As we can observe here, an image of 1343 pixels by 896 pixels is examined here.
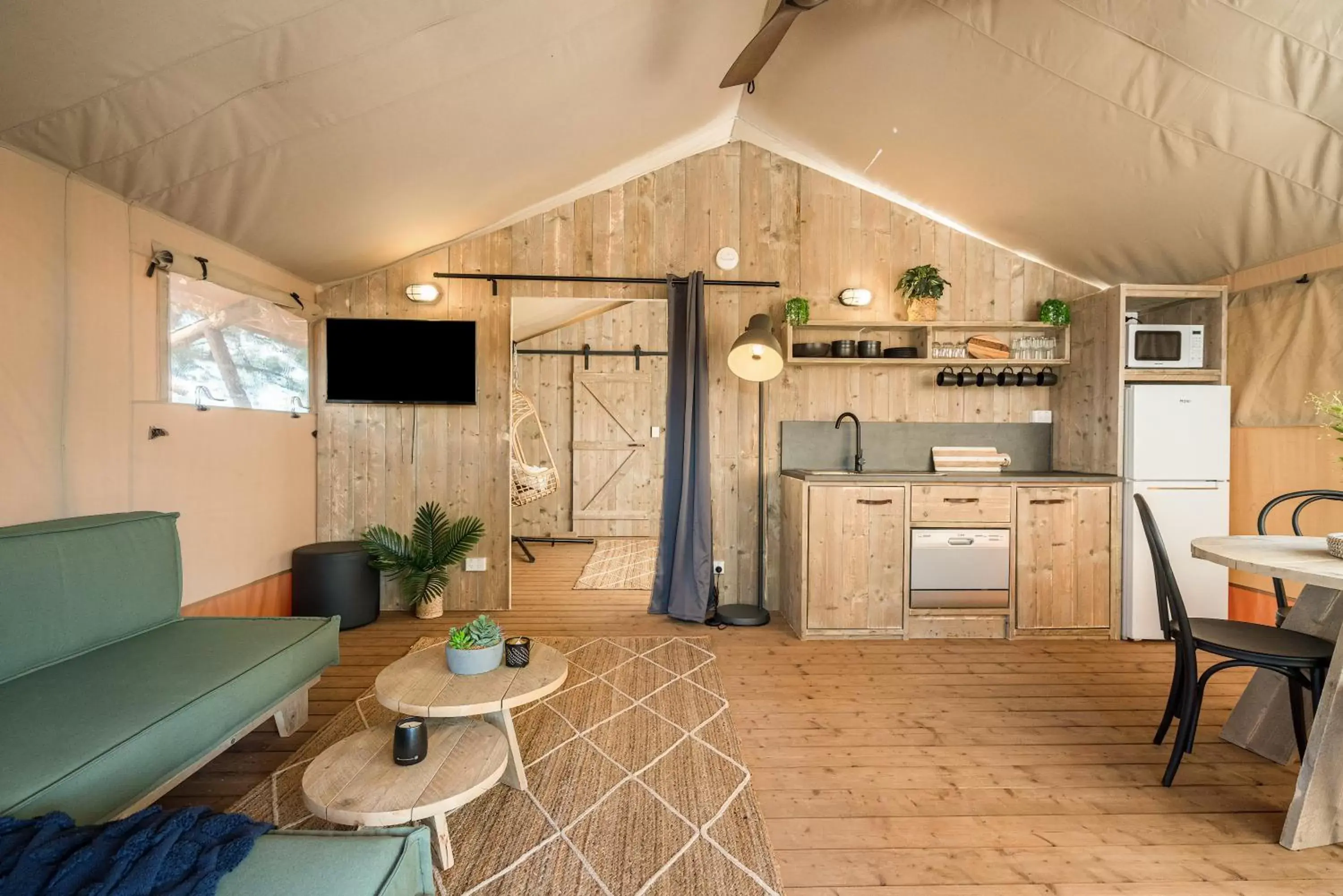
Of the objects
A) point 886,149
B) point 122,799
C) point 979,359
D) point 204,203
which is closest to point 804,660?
point 979,359

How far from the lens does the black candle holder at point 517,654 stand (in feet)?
6.59

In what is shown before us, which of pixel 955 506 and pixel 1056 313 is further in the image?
pixel 1056 313

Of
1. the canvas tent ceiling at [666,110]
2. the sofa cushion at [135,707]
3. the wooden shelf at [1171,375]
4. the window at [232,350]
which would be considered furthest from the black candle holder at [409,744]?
the wooden shelf at [1171,375]

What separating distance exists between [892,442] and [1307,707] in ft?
7.51

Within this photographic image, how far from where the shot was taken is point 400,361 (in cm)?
394

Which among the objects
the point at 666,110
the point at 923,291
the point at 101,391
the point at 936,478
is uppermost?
the point at 666,110

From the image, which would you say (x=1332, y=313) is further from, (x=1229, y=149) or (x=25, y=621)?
(x=25, y=621)

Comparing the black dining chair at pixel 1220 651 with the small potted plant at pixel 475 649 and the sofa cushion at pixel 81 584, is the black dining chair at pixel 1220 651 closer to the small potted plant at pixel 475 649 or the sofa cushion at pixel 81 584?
the small potted plant at pixel 475 649

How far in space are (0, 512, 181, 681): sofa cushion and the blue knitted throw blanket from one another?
102cm

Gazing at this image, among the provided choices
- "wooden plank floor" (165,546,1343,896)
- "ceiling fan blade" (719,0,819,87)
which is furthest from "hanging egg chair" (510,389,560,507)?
"ceiling fan blade" (719,0,819,87)

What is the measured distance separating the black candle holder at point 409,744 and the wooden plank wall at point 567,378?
5511 mm

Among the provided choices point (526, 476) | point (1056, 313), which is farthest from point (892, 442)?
point (526, 476)

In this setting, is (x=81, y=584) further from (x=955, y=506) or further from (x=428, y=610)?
(x=955, y=506)

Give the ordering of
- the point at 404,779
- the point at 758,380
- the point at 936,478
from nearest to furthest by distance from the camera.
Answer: the point at 404,779 → the point at 936,478 → the point at 758,380
